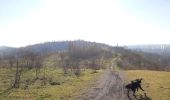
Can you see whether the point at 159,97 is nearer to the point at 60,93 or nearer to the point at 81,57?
the point at 60,93

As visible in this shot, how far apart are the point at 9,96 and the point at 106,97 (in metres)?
11.8

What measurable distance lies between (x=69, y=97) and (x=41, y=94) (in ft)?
14.1

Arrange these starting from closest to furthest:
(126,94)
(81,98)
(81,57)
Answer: (81,98)
(126,94)
(81,57)

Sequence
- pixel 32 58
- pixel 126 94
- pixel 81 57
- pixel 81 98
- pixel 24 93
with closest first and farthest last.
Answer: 1. pixel 81 98
2. pixel 126 94
3. pixel 24 93
4. pixel 32 58
5. pixel 81 57

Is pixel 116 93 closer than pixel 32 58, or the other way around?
pixel 116 93

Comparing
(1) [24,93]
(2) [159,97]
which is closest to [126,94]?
(2) [159,97]

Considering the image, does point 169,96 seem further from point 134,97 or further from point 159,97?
point 134,97

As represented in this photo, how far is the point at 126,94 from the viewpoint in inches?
1369

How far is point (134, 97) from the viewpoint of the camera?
3275 centimetres

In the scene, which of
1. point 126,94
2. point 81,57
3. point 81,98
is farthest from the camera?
point 81,57

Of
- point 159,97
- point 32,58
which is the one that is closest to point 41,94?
point 159,97

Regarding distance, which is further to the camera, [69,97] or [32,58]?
[32,58]

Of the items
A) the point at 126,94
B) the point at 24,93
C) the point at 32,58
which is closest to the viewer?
the point at 126,94

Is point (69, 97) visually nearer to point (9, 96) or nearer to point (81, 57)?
point (9, 96)
